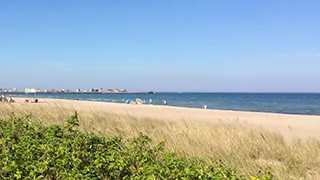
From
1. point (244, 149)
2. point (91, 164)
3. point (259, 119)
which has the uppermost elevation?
point (91, 164)

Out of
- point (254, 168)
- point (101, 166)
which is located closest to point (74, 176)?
point (101, 166)

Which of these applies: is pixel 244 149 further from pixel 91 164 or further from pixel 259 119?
pixel 259 119

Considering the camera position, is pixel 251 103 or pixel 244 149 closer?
pixel 244 149

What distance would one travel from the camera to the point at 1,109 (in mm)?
11578

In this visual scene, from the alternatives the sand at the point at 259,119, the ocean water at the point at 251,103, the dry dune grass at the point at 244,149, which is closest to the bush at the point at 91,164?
the dry dune grass at the point at 244,149

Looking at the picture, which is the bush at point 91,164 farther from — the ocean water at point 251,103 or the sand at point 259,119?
the ocean water at point 251,103

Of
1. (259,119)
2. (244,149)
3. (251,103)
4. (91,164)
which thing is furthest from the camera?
(251,103)

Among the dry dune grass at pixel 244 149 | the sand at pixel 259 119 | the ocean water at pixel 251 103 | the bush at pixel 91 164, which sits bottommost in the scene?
the ocean water at pixel 251 103

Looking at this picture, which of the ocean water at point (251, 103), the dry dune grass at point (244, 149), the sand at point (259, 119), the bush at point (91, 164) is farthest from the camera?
the ocean water at point (251, 103)

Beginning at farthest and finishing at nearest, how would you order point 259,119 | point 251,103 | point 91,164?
point 251,103 < point 259,119 < point 91,164

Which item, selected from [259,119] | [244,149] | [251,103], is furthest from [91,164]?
[251,103]

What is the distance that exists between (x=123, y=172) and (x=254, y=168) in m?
2.25

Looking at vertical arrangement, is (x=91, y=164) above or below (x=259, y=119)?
above

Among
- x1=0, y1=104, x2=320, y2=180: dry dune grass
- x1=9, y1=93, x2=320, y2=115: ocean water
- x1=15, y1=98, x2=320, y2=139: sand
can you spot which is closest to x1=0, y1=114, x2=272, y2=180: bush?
x1=0, y1=104, x2=320, y2=180: dry dune grass
